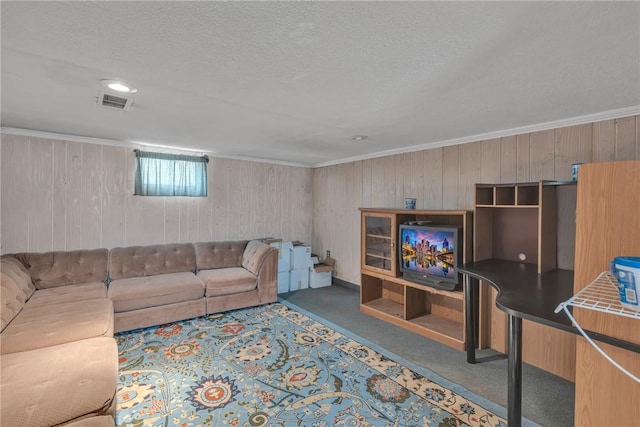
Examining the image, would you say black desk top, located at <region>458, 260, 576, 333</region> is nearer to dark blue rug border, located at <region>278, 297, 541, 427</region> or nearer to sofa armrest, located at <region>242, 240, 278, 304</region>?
dark blue rug border, located at <region>278, 297, 541, 427</region>

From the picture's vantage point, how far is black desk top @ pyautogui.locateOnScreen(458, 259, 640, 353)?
1.28m

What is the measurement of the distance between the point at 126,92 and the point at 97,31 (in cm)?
82

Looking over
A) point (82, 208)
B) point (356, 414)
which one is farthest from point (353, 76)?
point (82, 208)

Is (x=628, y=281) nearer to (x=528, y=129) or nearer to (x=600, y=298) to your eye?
(x=600, y=298)

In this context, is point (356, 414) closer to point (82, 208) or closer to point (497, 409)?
point (497, 409)

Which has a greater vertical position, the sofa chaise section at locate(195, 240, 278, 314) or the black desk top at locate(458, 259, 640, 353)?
the black desk top at locate(458, 259, 640, 353)

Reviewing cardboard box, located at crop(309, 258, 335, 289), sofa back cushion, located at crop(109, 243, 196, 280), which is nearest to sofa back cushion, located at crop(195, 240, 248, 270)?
sofa back cushion, located at crop(109, 243, 196, 280)

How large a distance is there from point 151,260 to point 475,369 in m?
3.90

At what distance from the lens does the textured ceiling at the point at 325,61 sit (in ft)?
3.91

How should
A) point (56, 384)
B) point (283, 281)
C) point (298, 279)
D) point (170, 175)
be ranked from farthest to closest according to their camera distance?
point (298, 279), point (283, 281), point (170, 175), point (56, 384)

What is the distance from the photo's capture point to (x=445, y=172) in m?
3.52

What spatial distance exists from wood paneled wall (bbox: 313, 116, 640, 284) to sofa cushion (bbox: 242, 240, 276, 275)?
1.46m

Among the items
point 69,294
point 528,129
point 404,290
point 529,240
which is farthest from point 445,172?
point 69,294

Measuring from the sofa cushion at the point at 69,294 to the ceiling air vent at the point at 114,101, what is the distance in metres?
1.92
